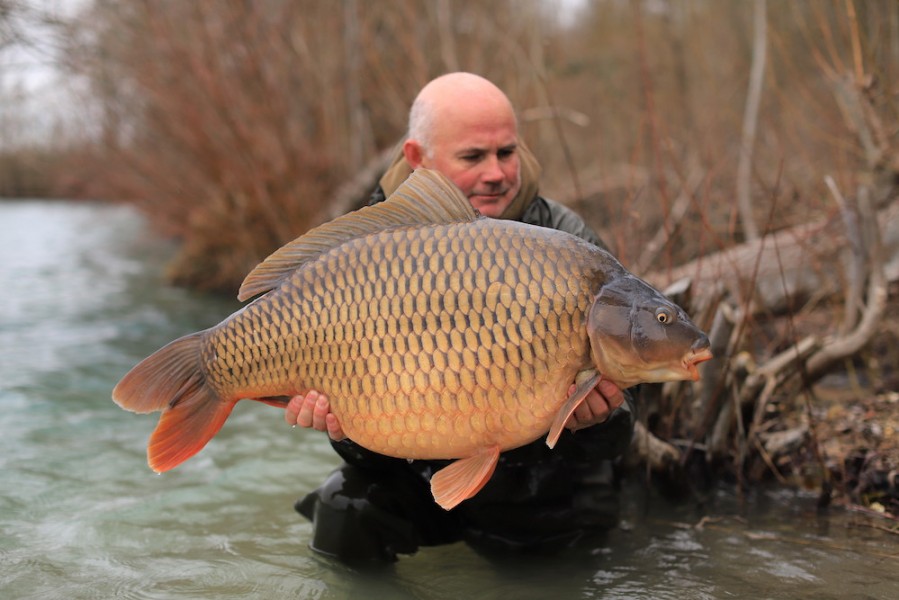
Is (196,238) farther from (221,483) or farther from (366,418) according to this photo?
(366,418)

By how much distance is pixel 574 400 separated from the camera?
6.06 ft

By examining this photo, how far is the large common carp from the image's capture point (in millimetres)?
1855

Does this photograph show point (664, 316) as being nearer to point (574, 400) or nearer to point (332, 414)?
point (574, 400)

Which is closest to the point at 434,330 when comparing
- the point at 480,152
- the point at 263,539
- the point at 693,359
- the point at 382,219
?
the point at 382,219

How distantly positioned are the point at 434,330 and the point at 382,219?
0.31 meters

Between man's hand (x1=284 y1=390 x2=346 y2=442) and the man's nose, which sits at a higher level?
the man's nose

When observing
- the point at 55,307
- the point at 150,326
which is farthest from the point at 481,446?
the point at 55,307

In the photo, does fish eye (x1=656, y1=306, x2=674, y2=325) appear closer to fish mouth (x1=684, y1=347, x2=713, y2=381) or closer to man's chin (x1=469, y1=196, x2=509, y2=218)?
fish mouth (x1=684, y1=347, x2=713, y2=381)

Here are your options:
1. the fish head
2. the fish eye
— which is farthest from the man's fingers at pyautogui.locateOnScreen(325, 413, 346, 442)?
the fish eye

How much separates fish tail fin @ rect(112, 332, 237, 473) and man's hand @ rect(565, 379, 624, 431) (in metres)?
0.79

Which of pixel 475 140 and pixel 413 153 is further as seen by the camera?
pixel 413 153

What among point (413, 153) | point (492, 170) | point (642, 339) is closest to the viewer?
point (642, 339)

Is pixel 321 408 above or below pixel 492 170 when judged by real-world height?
below

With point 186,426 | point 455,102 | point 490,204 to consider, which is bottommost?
point 186,426
